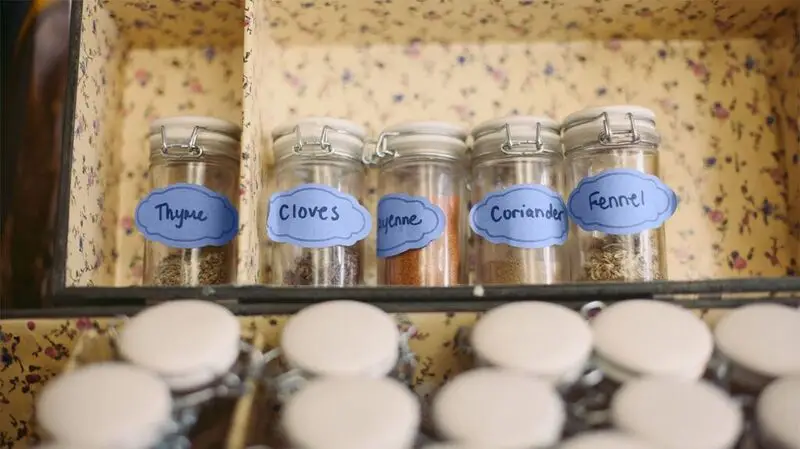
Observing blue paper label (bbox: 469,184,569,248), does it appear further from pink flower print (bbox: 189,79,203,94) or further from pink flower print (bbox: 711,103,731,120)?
pink flower print (bbox: 189,79,203,94)

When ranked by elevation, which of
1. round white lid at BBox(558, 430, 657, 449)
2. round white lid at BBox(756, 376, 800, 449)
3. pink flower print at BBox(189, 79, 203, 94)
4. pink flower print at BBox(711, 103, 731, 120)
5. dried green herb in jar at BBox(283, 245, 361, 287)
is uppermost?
pink flower print at BBox(189, 79, 203, 94)

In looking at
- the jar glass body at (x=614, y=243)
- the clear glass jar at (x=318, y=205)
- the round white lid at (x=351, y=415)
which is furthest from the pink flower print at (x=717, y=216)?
the round white lid at (x=351, y=415)

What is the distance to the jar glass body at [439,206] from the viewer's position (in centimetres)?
85

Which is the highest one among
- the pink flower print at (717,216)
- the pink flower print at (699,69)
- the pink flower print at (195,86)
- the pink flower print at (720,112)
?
the pink flower print at (699,69)

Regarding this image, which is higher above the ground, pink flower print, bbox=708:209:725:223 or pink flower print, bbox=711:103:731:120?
pink flower print, bbox=711:103:731:120

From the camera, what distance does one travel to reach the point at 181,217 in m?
0.87

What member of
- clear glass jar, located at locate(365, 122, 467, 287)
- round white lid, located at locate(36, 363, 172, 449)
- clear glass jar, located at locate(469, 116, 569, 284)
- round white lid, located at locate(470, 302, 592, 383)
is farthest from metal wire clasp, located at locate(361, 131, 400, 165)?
round white lid, located at locate(36, 363, 172, 449)

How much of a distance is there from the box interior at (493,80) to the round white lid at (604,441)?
0.47m

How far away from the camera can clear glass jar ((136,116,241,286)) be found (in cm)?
87

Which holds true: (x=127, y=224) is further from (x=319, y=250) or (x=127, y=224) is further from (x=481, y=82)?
(x=481, y=82)

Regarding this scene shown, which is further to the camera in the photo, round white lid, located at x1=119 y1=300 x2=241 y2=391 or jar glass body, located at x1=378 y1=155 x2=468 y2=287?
jar glass body, located at x1=378 y1=155 x2=468 y2=287

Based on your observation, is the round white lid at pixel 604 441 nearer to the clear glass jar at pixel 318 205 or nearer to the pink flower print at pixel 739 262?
the clear glass jar at pixel 318 205

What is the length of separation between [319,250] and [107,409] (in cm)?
34

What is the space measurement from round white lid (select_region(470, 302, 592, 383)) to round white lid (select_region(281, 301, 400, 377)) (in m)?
0.08
